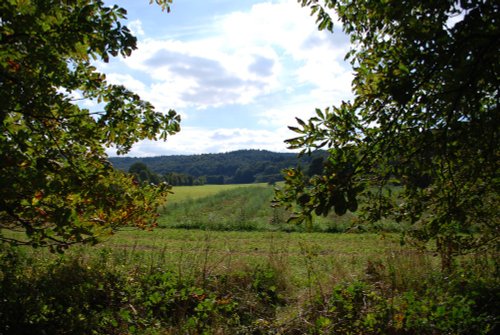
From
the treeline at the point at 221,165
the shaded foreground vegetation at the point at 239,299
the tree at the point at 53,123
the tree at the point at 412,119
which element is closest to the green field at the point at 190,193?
the treeline at the point at 221,165

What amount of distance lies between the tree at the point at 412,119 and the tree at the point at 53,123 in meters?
1.67

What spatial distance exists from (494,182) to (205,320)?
146 inches

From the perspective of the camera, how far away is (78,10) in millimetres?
3053

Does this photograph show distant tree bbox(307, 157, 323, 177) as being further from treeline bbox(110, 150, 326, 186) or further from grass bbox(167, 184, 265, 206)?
treeline bbox(110, 150, 326, 186)

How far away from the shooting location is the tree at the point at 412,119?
244 centimetres

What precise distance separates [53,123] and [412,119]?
11.4 feet

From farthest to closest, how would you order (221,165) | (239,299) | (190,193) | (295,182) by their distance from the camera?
(221,165)
(190,193)
(239,299)
(295,182)

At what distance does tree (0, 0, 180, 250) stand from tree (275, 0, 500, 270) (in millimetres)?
1665

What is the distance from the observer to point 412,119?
3193 millimetres

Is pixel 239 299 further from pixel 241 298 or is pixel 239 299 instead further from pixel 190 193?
pixel 190 193

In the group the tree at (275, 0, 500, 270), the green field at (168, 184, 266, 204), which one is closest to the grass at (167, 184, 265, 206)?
the green field at (168, 184, 266, 204)

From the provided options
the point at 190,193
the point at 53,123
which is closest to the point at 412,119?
the point at 53,123

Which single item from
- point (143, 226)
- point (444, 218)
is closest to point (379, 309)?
point (444, 218)

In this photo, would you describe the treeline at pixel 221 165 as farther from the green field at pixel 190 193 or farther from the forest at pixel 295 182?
the forest at pixel 295 182
